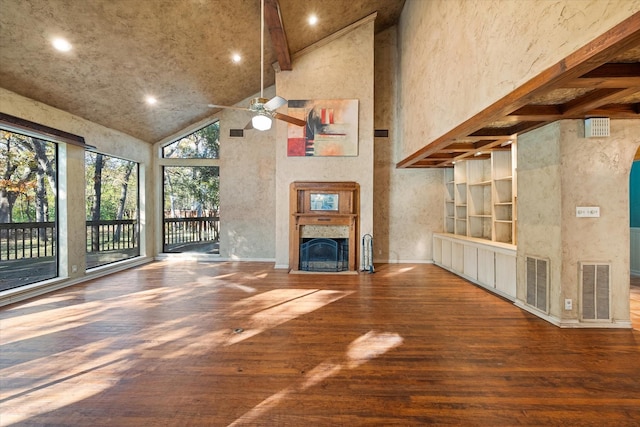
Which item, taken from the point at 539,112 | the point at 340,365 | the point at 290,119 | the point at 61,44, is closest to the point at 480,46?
the point at 539,112

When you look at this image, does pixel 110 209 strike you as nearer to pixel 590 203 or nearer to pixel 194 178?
pixel 194 178

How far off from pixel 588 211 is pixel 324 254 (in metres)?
4.51

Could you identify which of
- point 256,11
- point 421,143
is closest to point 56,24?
point 256,11

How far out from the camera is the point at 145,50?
4.52 meters

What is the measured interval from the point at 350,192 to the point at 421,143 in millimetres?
1912

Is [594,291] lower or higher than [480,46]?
lower

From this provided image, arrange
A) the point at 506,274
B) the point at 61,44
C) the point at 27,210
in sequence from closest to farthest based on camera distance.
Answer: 1. the point at 61,44
2. the point at 506,274
3. the point at 27,210

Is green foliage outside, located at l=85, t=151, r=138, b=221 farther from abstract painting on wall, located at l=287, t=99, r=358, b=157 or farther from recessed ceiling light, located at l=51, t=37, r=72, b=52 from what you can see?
abstract painting on wall, located at l=287, t=99, r=358, b=157

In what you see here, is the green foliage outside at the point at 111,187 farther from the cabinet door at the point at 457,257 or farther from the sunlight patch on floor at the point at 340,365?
the cabinet door at the point at 457,257

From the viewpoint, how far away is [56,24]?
356 cm

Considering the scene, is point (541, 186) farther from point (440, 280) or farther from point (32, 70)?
point (32, 70)

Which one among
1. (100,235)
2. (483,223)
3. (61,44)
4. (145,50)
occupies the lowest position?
(100,235)

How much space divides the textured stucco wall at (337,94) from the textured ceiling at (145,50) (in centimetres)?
38

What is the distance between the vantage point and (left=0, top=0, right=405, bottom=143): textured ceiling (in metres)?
3.61
